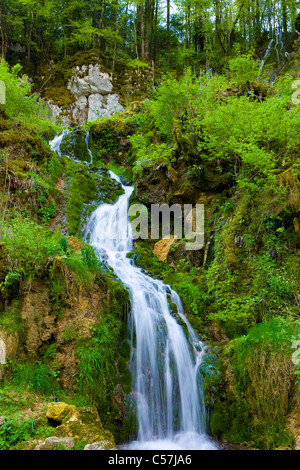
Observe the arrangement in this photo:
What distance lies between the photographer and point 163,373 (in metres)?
5.36

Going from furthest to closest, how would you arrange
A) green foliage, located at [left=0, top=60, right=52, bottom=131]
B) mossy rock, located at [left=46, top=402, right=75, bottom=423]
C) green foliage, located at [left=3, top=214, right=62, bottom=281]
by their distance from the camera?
green foliage, located at [left=0, top=60, right=52, bottom=131] < green foliage, located at [left=3, top=214, right=62, bottom=281] < mossy rock, located at [left=46, top=402, right=75, bottom=423]

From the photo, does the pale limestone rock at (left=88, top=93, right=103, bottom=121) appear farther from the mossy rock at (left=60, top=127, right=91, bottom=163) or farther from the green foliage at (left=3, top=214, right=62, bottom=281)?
the green foliage at (left=3, top=214, right=62, bottom=281)

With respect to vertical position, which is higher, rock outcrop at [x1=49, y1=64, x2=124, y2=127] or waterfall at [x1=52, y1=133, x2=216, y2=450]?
rock outcrop at [x1=49, y1=64, x2=124, y2=127]

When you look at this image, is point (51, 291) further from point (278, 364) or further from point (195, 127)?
point (195, 127)

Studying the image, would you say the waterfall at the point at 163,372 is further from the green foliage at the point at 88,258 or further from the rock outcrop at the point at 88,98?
the rock outcrop at the point at 88,98

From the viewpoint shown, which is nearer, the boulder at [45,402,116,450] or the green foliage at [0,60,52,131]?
the boulder at [45,402,116,450]

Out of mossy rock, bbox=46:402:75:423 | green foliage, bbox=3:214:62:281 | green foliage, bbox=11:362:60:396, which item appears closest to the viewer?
mossy rock, bbox=46:402:75:423

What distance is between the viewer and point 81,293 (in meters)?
5.06

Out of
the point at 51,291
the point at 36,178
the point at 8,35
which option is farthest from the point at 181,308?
the point at 8,35

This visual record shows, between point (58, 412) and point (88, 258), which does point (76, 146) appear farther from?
point (58, 412)

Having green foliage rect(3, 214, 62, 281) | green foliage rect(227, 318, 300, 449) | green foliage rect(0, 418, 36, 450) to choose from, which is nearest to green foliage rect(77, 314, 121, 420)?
green foliage rect(0, 418, 36, 450)

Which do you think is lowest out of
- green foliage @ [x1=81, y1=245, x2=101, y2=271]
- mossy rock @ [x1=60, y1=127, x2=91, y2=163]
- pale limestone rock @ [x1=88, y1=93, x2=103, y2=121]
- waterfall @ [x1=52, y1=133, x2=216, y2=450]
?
waterfall @ [x1=52, y1=133, x2=216, y2=450]

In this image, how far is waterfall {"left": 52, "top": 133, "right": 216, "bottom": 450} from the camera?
4793 millimetres

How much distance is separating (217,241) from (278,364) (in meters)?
3.73
